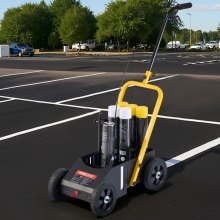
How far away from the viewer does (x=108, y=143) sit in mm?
4160

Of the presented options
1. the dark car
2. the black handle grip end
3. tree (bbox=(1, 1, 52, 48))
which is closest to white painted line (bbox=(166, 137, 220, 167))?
the black handle grip end

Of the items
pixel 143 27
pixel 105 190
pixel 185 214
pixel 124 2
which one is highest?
pixel 124 2

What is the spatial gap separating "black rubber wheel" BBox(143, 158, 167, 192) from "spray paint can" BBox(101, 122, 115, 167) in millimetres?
458

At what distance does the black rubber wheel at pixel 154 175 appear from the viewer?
4.36 metres

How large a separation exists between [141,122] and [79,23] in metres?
54.4

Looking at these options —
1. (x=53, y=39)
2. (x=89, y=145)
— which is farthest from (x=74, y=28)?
(x=89, y=145)

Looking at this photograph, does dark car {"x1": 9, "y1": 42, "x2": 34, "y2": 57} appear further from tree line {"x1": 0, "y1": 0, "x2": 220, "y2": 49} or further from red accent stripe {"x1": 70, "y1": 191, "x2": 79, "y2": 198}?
red accent stripe {"x1": 70, "y1": 191, "x2": 79, "y2": 198}

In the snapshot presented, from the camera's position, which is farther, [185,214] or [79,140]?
[79,140]

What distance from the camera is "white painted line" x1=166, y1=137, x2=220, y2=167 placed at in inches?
225

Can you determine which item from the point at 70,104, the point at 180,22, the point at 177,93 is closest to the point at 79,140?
the point at 70,104

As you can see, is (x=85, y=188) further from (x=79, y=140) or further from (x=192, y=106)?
(x=192, y=106)

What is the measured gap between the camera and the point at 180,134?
24.2 feet

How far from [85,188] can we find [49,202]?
687 mm

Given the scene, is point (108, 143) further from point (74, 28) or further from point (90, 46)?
point (90, 46)
